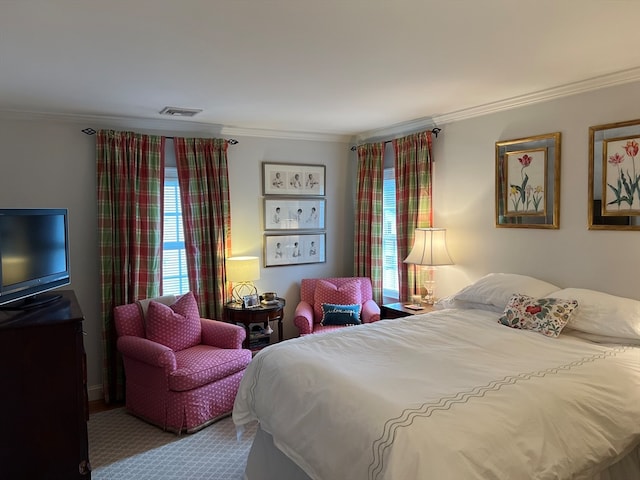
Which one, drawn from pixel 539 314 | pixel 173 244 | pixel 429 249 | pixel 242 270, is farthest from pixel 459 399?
pixel 173 244

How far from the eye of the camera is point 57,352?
2357 millimetres

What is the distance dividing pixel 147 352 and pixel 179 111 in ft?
6.45

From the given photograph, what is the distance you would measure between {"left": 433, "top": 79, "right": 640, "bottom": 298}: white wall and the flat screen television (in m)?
3.16

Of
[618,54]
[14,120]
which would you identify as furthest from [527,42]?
[14,120]

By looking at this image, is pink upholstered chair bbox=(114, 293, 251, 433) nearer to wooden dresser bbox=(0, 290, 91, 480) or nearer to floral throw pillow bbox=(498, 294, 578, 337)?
wooden dresser bbox=(0, 290, 91, 480)

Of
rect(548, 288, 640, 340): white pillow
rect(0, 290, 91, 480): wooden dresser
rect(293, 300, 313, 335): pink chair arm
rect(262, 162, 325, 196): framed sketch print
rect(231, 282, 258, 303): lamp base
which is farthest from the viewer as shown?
rect(262, 162, 325, 196): framed sketch print

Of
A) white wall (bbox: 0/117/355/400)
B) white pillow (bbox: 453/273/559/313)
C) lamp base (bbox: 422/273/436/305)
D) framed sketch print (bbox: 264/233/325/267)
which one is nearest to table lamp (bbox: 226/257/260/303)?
white wall (bbox: 0/117/355/400)

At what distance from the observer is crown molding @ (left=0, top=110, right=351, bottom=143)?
3732 millimetres

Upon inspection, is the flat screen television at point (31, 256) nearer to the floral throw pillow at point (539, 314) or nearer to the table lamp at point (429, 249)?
the table lamp at point (429, 249)

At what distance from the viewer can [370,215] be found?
16.1ft

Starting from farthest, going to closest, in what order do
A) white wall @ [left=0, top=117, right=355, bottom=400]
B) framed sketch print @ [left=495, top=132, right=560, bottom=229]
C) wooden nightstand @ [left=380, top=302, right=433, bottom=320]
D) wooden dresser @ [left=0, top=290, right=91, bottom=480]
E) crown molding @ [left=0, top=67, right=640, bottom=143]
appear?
wooden nightstand @ [left=380, top=302, right=433, bottom=320], white wall @ [left=0, top=117, right=355, bottom=400], framed sketch print @ [left=495, top=132, right=560, bottom=229], crown molding @ [left=0, top=67, right=640, bottom=143], wooden dresser @ [left=0, top=290, right=91, bottom=480]

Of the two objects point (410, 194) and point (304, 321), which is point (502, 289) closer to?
point (410, 194)

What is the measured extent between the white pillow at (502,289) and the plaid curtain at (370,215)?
140 cm

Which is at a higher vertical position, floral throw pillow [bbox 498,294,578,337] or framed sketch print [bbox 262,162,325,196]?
framed sketch print [bbox 262,162,325,196]
